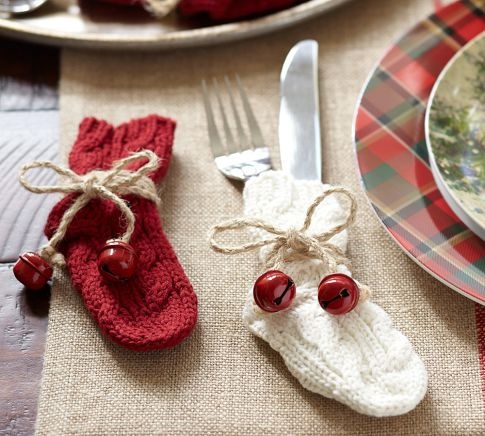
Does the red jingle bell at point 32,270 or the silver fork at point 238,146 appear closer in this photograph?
the red jingle bell at point 32,270

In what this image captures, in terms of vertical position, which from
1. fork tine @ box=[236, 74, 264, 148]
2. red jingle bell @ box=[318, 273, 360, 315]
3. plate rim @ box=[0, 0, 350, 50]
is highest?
plate rim @ box=[0, 0, 350, 50]

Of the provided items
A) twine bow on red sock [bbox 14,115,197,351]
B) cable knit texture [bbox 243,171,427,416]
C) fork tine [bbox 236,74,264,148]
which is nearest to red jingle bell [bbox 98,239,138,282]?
twine bow on red sock [bbox 14,115,197,351]

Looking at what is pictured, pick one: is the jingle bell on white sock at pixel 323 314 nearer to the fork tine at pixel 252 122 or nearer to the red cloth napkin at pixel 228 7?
the fork tine at pixel 252 122

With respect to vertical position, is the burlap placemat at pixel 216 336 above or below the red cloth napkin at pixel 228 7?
below

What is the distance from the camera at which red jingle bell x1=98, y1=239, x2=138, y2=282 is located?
2.29 feet

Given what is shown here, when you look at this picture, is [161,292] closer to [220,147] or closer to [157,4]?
[220,147]

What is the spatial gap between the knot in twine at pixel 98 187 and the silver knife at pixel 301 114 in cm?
16

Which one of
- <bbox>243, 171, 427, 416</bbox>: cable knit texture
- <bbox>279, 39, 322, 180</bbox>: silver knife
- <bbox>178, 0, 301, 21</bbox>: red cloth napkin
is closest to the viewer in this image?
<bbox>243, 171, 427, 416</bbox>: cable knit texture

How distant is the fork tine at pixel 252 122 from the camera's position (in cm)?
85

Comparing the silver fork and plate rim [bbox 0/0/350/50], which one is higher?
plate rim [bbox 0/0/350/50]

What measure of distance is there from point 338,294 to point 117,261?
0.68 feet

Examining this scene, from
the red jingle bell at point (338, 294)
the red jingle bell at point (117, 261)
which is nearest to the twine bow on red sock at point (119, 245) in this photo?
the red jingle bell at point (117, 261)

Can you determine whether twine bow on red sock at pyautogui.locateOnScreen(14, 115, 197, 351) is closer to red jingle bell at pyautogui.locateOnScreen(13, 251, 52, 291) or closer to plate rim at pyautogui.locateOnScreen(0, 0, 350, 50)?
red jingle bell at pyautogui.locateOnScreen(13, 251, 52, 291)

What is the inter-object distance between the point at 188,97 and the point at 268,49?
133 millimetres
